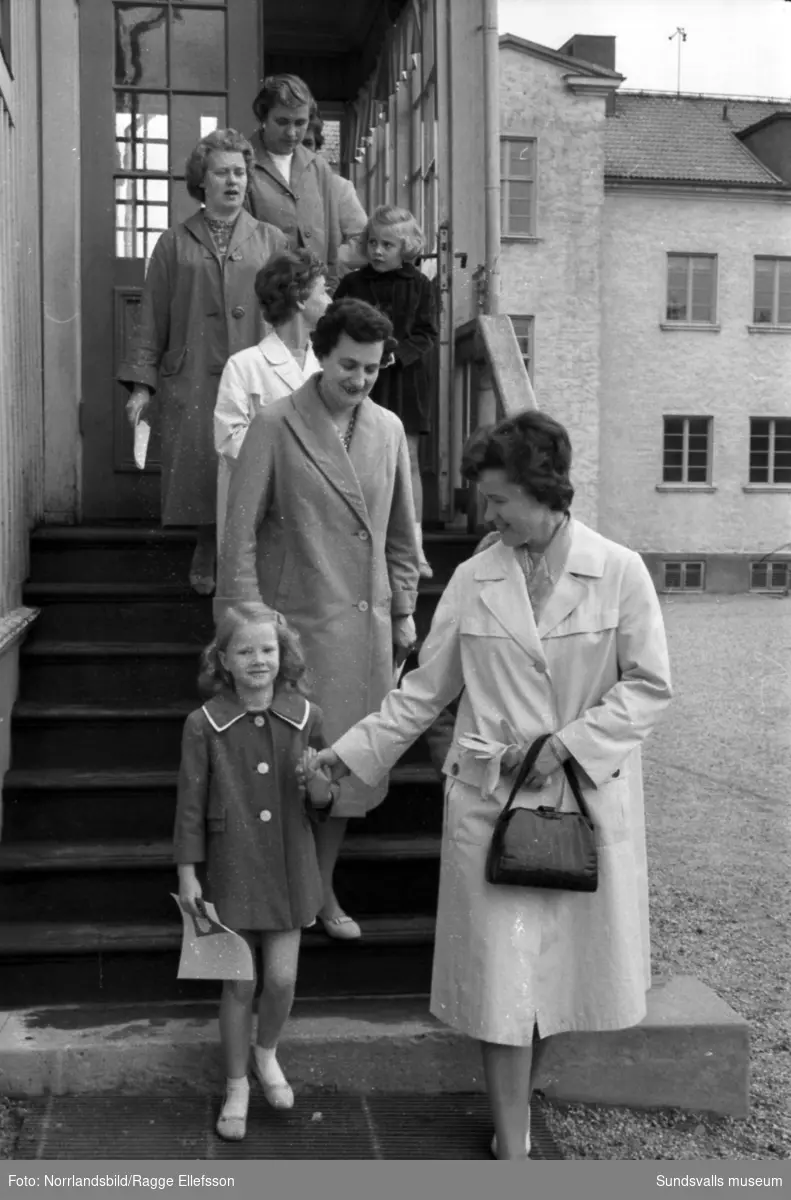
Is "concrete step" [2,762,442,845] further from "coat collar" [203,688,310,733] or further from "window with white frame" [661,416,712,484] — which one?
"window with white frame" [661,416,712,484]

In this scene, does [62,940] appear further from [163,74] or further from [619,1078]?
[163,74]

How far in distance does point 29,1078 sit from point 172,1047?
15.8 inches

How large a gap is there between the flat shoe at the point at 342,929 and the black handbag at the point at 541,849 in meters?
1.17

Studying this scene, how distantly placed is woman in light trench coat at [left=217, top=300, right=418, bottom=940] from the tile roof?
30.7m

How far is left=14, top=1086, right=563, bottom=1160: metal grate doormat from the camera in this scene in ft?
13.1

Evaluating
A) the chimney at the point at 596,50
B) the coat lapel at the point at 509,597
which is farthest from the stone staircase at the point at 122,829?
the chimney at the point at 596,50

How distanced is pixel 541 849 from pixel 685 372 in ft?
102

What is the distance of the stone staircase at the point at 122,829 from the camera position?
4.70m

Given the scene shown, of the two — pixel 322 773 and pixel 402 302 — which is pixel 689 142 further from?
pixel 322 773

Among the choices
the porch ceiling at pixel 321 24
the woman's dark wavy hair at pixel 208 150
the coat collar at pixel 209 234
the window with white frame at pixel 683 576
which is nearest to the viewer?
the woman's dark wavy hair at pixel 208 150

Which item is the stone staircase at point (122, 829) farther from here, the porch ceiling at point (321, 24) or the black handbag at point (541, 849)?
the porch ceiling at point (321, 24)

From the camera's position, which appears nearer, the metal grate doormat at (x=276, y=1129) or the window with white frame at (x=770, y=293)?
the metal grate doormat at (x=276, y=1129)

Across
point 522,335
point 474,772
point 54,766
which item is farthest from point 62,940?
point 522,335

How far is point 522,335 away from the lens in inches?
1256
